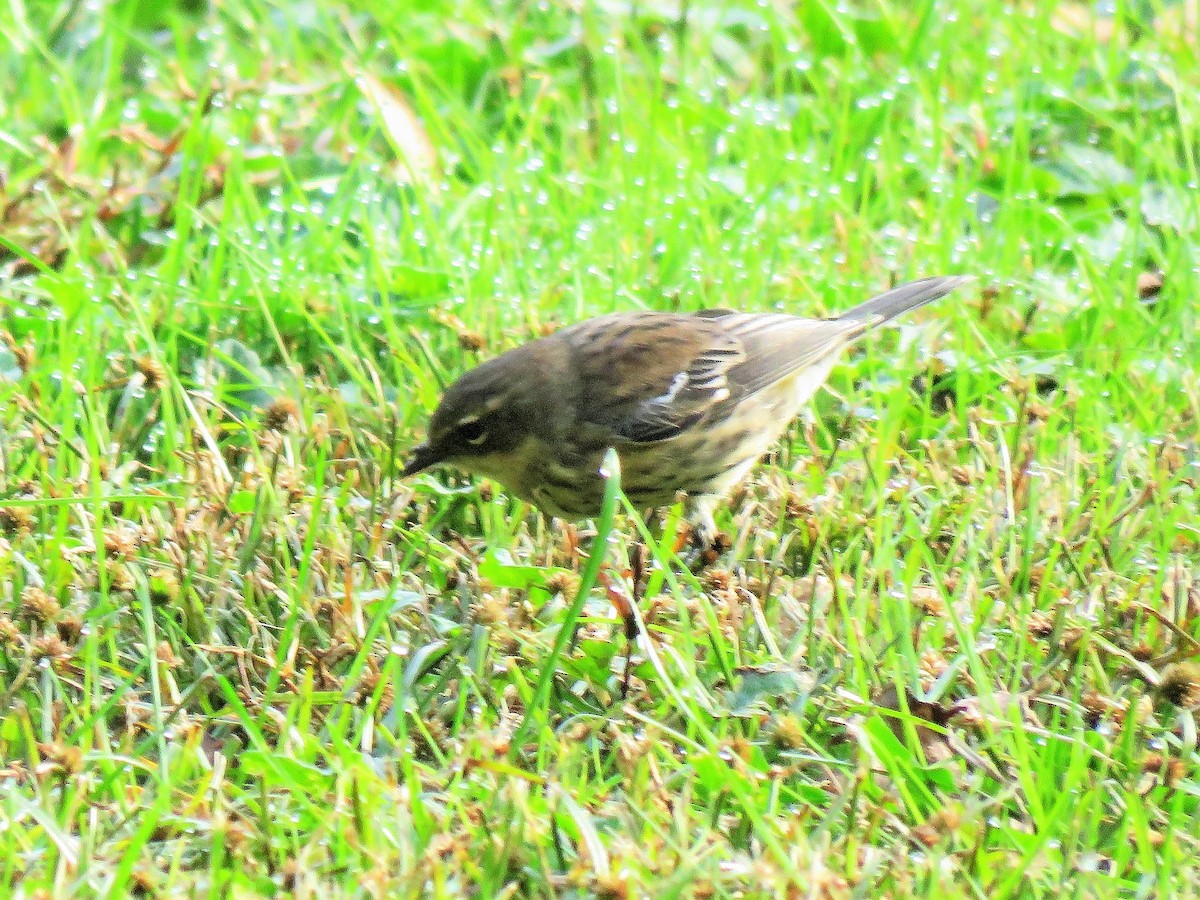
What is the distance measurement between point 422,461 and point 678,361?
2.61ft

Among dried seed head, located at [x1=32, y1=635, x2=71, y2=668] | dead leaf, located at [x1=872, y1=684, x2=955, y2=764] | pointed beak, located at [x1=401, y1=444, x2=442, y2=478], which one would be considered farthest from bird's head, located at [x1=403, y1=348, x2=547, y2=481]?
dead leaf, located at [x1=872, y1=684, x2=955, y2=764]

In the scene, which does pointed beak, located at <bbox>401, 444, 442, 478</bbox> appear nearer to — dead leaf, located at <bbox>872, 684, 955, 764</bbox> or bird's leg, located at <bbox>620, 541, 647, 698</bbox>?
bird's leg, located at <bbox>620, 541, 647, 698</bbox>

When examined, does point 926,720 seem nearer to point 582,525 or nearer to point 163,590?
point 582,525

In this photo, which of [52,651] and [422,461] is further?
[422,461]

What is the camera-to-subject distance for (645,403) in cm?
452

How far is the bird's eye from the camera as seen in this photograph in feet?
13.8

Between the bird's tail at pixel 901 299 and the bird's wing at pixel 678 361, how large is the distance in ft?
0.25

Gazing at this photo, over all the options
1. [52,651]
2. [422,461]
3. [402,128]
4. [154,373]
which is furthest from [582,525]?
[402,128]

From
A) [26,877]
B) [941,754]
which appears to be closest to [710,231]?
[941,754]

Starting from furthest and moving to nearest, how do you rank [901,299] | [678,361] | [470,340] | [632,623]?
1. [901,299]
2. [470,340]
3. [678,361]
4. [632,623]

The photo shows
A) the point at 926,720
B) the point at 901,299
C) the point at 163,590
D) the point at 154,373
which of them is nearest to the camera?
the point at 926,720

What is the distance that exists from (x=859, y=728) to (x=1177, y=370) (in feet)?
6.94

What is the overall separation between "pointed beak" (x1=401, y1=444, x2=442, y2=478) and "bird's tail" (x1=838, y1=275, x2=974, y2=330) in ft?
4.41

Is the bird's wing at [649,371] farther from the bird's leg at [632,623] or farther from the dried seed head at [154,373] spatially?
the dried seed head at [154,373]
